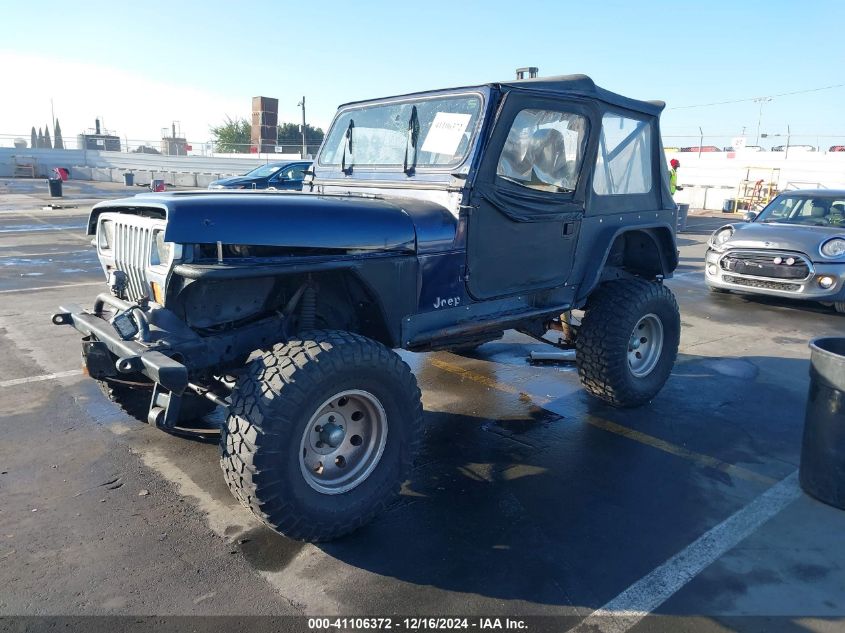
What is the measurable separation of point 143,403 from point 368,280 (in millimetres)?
1927

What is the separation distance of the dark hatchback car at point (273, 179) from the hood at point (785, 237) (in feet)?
33.2

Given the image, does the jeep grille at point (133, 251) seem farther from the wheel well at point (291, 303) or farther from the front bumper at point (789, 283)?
the front bumper at point (789, 283)

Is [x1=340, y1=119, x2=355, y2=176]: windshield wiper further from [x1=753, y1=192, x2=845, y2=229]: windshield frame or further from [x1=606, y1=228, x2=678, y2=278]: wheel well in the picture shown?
[x1=753, y1=192, x2=845, y2=229]: windshield frame

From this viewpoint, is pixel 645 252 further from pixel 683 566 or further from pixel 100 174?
pixel 100 174

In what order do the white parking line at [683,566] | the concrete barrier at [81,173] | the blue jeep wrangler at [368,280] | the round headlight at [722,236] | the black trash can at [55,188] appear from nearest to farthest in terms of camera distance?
the white parking line at [683,566], the blue jeep wrangler at [368,280], the round headlight at [722,236], the black trash can at [55,188], the concrete barrier at [81,173]

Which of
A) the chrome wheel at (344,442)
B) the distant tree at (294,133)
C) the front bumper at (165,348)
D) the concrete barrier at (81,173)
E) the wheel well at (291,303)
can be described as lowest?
the chrome wheel at (344,442)

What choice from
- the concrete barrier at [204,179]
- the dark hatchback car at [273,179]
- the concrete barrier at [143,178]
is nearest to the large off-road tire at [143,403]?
the dark hatchback car at [273,179]

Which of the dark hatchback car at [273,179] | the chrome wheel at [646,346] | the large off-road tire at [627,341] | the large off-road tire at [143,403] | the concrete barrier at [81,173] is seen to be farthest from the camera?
the concrete barrier at [81,173]

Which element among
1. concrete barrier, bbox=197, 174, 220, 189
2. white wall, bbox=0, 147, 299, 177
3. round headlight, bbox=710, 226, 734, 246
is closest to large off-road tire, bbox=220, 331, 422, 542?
round headlight, bbox=710, 226, 734, 246

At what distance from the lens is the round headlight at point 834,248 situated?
8.23m

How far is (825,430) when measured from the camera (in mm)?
3527

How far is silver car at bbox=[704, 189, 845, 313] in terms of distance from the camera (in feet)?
27.0

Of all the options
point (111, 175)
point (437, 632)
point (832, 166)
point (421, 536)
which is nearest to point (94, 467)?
point (421, 536)

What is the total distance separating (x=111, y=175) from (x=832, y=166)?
119ft
